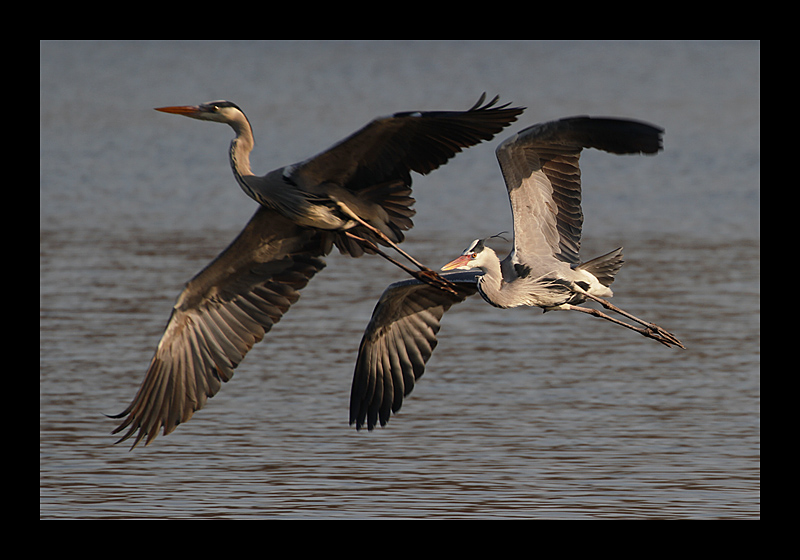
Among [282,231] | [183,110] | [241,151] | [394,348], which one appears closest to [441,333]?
[394,348]

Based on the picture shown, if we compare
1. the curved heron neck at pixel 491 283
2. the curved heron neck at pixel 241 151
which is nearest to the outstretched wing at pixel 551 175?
the curved heron neck at pixel 491 283

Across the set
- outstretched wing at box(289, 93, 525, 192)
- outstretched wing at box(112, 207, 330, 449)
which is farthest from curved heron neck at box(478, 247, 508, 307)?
outstretched wing at box(112, 207, 330, 449)

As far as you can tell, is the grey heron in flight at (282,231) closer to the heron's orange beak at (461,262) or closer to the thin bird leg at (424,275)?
the thin bird leg at (424,275)

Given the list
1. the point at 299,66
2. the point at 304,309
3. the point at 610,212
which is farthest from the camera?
the point at 299,66

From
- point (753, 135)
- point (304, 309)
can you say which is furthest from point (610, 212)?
point (304, 309)

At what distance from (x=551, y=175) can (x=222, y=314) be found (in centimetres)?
306

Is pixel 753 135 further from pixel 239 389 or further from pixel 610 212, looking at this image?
pixel 239 389

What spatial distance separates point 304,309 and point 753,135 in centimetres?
1587

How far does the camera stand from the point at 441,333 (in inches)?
634

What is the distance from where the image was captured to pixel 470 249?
10.1m

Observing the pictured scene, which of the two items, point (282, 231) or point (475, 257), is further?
point (282, 231)

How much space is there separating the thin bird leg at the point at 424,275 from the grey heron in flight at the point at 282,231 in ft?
0.04

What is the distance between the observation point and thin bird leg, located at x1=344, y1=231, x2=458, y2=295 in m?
9.90

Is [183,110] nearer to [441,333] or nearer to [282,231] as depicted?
[282,231]
